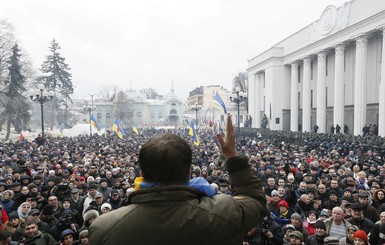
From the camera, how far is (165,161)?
1.57 m

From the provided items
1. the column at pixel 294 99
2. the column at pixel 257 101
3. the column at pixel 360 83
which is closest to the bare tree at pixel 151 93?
the column at pixel 257 101

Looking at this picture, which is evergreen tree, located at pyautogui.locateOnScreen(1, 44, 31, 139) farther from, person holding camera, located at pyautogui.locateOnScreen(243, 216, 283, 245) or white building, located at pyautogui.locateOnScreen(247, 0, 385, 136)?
person holding camera, located at pyautogui.locateOnScreen(243, 216, 283, 245)

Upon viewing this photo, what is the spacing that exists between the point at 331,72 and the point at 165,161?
126 feet

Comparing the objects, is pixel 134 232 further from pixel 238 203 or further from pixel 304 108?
pixel 304 108

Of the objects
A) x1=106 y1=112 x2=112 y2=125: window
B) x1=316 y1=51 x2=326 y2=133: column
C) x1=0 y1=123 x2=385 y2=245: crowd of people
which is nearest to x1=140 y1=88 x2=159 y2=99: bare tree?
x1=106 y1=112 x2=112 y2=125: window

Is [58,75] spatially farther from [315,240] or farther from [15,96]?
[315,240]

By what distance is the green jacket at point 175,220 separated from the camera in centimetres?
146

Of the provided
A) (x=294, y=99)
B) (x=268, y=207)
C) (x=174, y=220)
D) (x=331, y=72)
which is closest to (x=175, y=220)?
(x=174, y=220)

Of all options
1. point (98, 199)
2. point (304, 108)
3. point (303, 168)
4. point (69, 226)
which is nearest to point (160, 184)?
point (69, 226)

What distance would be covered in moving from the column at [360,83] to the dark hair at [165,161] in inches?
1179

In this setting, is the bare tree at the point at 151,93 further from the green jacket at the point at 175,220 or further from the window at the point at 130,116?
the green jacket at the point at 175,220

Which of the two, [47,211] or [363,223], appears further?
[47,211]

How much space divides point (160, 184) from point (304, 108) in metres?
40.7

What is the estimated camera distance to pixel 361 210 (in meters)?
6.11
